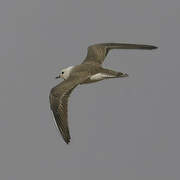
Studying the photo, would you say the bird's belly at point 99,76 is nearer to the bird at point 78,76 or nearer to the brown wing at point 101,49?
the bird at point 78,76

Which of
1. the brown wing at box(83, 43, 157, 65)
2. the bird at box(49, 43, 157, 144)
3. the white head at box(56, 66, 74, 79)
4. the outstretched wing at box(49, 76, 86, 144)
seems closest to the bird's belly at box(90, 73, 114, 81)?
the bird at box(49, 43, 157, 144)

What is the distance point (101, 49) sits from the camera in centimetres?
3083

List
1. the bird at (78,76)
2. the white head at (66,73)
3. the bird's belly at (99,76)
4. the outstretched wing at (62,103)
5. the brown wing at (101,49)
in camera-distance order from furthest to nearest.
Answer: the brown wing at (101,49) < the white head at (66,73) < the bird's belly at (99,76) < the bird at (78,76) < the outstretched wing at (62,103)

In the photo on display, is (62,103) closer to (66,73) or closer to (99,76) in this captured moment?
(99,76)

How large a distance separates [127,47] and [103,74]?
441cm

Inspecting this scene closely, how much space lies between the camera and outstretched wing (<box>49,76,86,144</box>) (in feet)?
69.6

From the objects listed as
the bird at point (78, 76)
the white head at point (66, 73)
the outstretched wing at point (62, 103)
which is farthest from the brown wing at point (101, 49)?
the outstretched wing at point (62, 103)

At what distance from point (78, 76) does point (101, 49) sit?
5.94 metres

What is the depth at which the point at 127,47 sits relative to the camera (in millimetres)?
29781

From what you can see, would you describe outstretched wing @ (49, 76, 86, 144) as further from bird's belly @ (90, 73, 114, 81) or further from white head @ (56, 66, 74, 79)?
white head @ (56, 66, 74, 79)

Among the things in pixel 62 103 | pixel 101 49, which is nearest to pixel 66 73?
pixel 101 49

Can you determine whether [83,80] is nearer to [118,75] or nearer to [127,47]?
[118,75]

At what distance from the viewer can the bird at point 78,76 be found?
21.7m

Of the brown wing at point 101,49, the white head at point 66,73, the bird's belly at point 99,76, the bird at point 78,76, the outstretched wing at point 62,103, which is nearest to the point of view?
the outstretched wing at point 62,103
